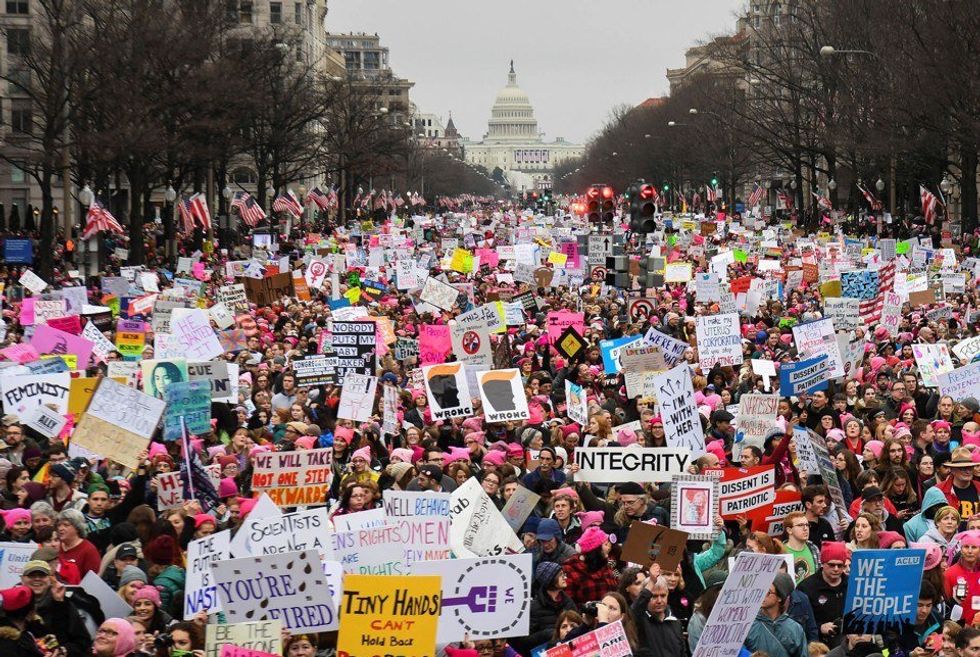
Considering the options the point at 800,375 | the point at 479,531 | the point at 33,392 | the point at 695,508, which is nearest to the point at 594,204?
the point at 800,375

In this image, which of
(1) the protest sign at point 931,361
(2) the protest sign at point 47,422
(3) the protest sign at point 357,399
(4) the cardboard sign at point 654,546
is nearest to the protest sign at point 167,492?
(2) the protest sign at point 47,422

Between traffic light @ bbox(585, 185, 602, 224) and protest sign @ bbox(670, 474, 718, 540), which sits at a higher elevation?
traffic light @ bbox(585, 185, 602, 224)

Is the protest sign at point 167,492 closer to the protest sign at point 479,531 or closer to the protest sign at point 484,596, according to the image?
the protest sign at point 479,531

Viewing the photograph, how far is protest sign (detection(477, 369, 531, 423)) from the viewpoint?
18.3 meters

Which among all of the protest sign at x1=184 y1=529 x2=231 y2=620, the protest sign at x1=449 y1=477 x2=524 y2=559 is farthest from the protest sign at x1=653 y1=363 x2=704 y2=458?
the protest sign at x1=184 y1=529 x2=231 y2=620

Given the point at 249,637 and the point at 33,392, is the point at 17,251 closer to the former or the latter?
the point at 33,392

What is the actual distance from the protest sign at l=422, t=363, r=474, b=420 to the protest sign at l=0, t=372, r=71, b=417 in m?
3.52

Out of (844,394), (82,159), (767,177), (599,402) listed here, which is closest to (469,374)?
(599,402)

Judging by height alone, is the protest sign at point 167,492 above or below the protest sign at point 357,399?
below

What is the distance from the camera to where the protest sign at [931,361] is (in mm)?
20234

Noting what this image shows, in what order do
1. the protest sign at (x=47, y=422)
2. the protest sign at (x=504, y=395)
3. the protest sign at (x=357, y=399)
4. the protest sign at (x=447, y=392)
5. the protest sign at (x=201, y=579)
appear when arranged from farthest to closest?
the protest sign at (x=447, y=392) < the protest sign at (x=504, y=395) < the protest sign at (x=357, y=399) < the protest sign at (x=47, y=422) < the protest sign at (x=201, y=579)

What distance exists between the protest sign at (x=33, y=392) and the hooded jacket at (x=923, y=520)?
7597 mm

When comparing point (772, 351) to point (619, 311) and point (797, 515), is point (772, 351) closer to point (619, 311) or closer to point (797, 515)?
point (619, 311)

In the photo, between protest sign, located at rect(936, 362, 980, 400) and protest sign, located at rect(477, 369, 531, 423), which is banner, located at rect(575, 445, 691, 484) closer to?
protest sign, located at rect(477, 369, 531, 423)
